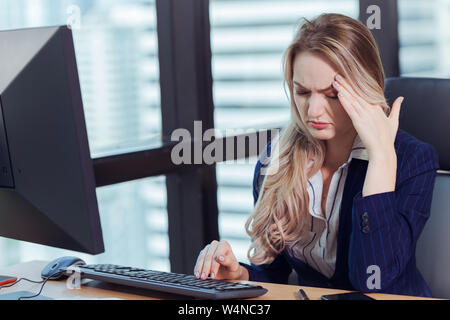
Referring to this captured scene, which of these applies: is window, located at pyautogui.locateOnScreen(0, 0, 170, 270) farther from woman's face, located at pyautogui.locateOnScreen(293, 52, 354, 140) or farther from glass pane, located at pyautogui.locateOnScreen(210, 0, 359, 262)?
woman's face, located at pyautogui.locateOnScreen(293, 52, 354, 140)

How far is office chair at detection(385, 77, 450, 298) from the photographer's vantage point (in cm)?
162

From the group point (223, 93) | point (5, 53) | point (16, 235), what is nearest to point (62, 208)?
point (16, 235)

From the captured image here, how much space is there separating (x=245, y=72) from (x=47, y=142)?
1799mm

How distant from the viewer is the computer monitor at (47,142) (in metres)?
1.03

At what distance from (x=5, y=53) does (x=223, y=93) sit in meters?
1.64

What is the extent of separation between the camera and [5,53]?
44.0 inches

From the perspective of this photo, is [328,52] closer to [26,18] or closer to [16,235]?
[16,235]

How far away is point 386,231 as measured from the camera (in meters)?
1.37

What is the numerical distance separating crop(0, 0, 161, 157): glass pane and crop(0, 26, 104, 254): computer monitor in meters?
1.01

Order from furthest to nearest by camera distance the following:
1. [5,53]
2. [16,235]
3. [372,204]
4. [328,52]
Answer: [328,52] → [372,204] → [16,235] → [5,53]

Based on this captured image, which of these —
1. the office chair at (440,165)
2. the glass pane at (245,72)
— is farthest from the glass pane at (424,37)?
the office chair at (440,165)

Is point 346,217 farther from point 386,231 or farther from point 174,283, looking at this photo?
point 174,283
